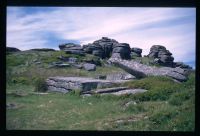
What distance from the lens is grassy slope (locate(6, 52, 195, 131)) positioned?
Answer: 10.9 m

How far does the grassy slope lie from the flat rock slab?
5.8 inches

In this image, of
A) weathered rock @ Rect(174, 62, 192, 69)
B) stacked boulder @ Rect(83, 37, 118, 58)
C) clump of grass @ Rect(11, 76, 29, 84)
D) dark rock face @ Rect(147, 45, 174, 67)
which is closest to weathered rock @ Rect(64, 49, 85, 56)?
stacked boulder @ Rect(83, 37, 118, 58)

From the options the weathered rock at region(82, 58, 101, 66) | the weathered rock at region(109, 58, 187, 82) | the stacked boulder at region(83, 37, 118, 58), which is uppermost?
the stacked boulder at region(83, 37, 118, 58)

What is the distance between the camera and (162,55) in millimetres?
10727

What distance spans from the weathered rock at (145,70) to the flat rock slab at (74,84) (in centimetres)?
55

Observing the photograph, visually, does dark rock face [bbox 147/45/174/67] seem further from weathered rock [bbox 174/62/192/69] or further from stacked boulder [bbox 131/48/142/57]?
stacked boulder [bbox 131/48/142/57]

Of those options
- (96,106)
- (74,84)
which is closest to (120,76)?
(96,106)

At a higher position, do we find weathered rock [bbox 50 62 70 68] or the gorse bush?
weathered rock [bbox 50 62 70 68]

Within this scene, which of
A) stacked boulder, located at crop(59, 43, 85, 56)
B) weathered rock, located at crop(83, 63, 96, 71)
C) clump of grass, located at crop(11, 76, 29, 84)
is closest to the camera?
clump of grass, located at crop(11, 76, 29, 84)

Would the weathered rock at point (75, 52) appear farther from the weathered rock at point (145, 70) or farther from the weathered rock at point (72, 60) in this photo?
the weathered rock at point (145, 70)
